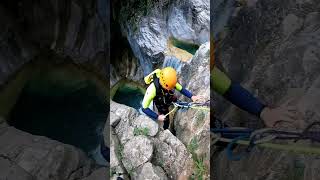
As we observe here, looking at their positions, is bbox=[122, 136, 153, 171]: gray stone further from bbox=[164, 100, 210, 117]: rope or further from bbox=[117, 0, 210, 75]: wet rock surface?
bbox=[117, 0, 210, 75]: wet rock surface

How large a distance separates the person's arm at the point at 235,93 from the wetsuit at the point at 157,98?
5.08ft

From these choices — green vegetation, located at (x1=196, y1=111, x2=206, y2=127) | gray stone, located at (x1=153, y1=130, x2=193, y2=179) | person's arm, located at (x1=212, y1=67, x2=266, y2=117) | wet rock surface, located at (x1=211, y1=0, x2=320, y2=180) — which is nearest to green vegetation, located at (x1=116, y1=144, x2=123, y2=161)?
gray stone, located at (x1=153, y1=130, x2=193, y2=179)

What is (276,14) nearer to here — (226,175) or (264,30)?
(264,30)

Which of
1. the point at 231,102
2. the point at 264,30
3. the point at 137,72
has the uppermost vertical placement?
the point at 264,30

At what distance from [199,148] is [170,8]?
7.86 ft

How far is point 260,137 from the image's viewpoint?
138 cm

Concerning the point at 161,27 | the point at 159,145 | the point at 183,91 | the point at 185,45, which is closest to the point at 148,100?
the point at 183,91

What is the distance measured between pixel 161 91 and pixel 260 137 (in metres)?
1.87

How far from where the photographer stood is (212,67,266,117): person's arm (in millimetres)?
1415

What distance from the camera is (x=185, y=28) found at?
489 centimetres

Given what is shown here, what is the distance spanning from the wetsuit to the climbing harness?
1503 mm

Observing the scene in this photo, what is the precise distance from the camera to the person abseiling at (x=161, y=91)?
3.02m

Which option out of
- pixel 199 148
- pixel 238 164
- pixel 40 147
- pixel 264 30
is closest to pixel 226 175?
pixel 238 164

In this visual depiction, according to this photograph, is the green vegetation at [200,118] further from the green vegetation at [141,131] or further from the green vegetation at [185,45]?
the green vegetation at [185,45]
